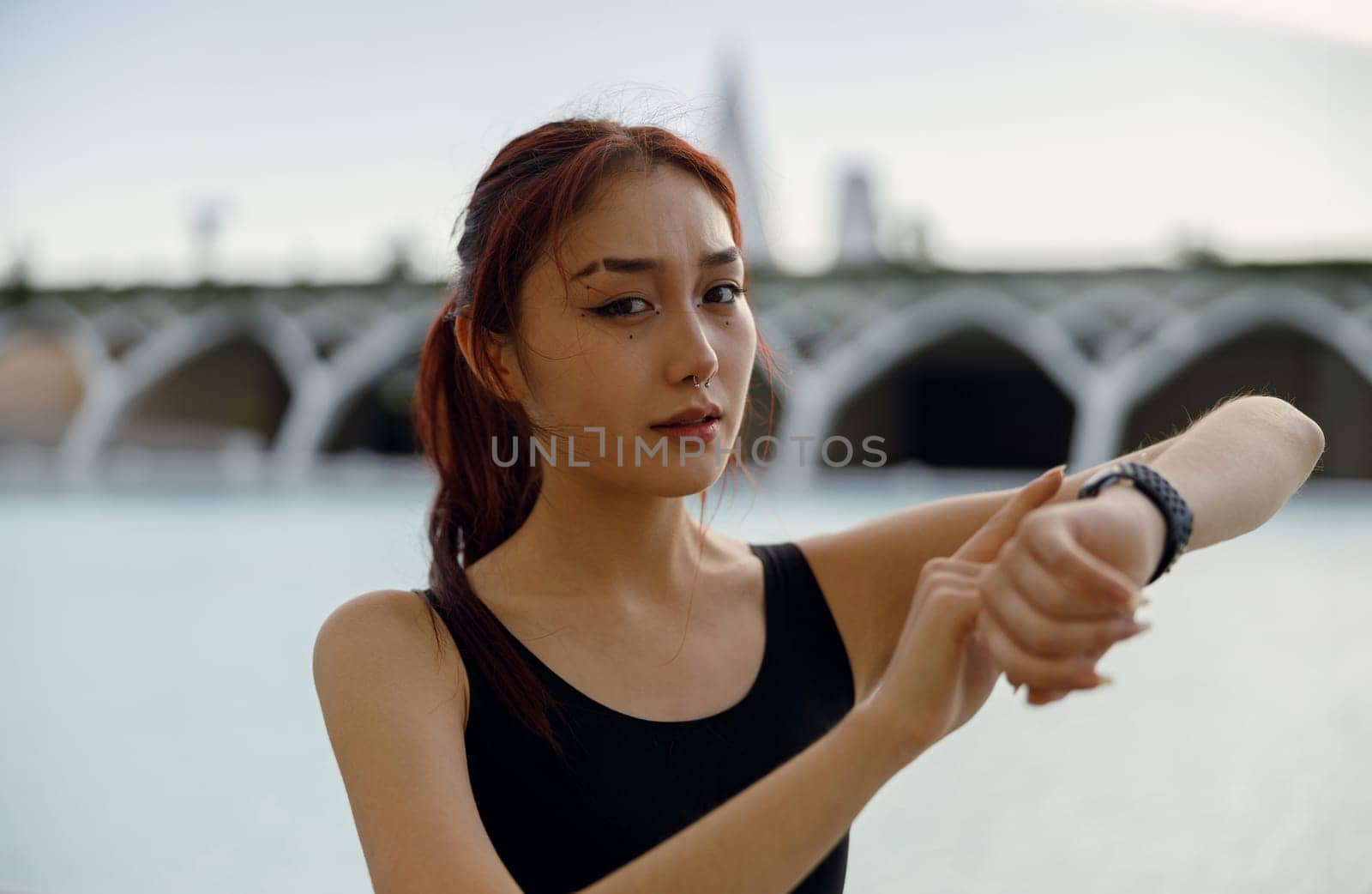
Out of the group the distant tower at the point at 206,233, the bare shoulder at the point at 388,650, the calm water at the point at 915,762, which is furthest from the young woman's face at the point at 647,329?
the distant tower at the point at 206,233

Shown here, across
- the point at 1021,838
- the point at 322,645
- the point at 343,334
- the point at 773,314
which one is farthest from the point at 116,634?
the point at 343,334

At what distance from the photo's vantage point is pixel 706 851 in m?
0.78

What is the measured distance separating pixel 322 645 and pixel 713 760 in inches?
14.6

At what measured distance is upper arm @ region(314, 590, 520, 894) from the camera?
2.88ft

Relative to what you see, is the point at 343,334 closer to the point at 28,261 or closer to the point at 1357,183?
the point at 28,261

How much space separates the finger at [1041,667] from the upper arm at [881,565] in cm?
54

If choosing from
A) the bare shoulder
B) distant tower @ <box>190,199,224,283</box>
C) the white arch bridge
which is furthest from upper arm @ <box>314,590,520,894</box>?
distant tower @ <box>190,199,224,283</box>

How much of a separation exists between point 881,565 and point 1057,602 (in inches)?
23.0

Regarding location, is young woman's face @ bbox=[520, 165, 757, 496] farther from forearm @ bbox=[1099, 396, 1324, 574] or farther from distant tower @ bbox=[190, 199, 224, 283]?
distant tower @ bbox=[190, 199, 224, 283]

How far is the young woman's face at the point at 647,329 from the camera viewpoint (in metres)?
1.05

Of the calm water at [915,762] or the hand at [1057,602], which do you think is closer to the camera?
the hand at [1057,602]

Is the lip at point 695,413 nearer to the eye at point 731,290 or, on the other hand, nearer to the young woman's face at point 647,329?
the young woman's face at point 647,329

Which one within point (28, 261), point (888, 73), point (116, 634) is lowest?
point (116, 634)

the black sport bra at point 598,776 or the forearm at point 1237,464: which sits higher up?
the forearm at point 1237,464
